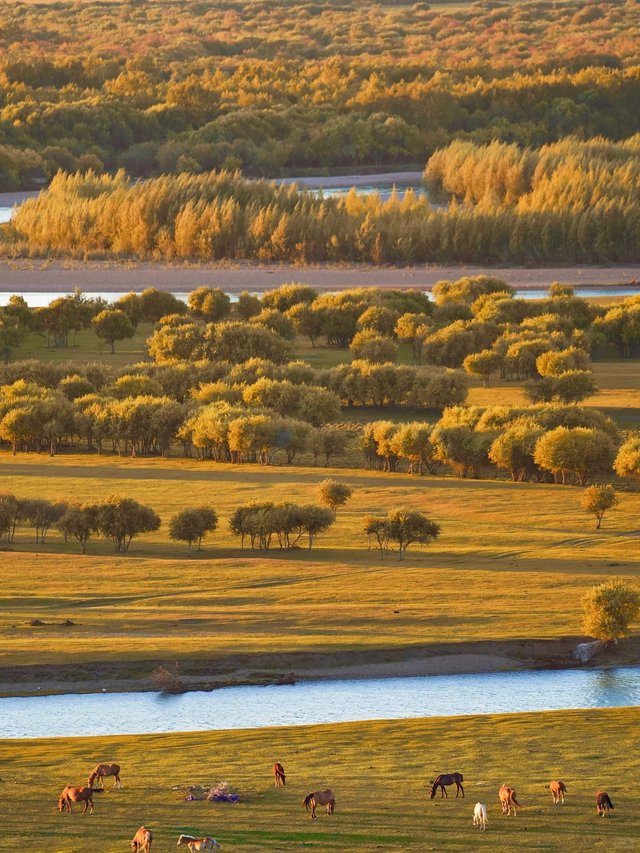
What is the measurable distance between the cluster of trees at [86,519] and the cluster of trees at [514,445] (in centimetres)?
1337

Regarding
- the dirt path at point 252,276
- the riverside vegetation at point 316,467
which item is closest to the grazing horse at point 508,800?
the riverside vegetation at point 316,467

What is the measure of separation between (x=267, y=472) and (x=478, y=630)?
21.5 metres

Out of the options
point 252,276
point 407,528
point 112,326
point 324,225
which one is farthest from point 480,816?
point 324,225

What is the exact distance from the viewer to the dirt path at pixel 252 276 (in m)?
111

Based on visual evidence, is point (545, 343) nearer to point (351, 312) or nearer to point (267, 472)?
point (351, 312)

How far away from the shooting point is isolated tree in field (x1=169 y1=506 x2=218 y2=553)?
5300 cm

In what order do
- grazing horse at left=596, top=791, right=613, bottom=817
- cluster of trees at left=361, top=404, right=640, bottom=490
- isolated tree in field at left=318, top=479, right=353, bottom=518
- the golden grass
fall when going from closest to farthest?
grazing horse at left=596, top=791, right=613, bottom=817 → the golden grass → isolated tree in field at left=318, top=479, right=353, bottom=518 → cluster of trees at left=361, top=404, right=640, bottom=490

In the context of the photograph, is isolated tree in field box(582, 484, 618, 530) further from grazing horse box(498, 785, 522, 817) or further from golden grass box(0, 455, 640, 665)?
grazing horse box(498, 785, 522, 817)

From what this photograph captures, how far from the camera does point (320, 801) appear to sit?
2800 centimetres

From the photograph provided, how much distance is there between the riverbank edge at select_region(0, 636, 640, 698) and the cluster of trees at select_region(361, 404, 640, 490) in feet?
58.6

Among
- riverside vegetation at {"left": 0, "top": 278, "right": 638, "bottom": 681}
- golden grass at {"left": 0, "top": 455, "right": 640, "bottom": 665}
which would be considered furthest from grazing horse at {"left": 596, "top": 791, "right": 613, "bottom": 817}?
golden grass at {"left": 0, "top": 455, "right": 640, "bottom": 665}

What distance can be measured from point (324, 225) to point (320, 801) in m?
91.9

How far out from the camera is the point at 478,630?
44562 mm

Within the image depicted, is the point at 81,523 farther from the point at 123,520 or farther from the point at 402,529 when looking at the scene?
the point at 402,529
